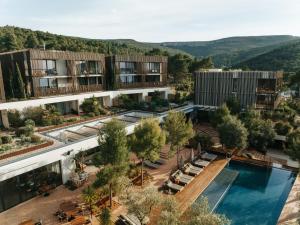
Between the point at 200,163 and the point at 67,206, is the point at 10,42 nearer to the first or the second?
the point at 67,206

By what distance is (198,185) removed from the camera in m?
22.3

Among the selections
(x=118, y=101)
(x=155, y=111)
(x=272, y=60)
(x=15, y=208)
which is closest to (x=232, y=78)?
(x=155, y=111)

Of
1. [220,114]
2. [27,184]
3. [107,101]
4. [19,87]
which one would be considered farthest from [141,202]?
[107,101]

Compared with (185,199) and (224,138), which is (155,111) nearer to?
(224,138)

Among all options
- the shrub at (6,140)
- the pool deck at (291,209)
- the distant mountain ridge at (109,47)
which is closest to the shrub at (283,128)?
the pool deck at (291,209)

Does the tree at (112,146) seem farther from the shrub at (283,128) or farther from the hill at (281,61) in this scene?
the hill at (281,61)

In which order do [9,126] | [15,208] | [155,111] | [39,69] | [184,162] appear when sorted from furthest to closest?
1. [155,111]
2. [39,69]
3. [9,126]
4. [184,162]
5. [15,208]

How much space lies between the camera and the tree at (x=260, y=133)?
3028cm

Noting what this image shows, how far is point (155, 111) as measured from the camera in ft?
122

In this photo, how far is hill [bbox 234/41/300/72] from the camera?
86938mm

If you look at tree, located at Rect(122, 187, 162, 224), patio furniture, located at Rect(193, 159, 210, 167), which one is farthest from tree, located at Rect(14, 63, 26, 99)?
tree, located at Rect(122, 187, 162, 224)

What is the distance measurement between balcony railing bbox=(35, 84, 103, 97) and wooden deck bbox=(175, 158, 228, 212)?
81.6 feet

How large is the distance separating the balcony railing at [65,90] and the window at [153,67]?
1338 cm

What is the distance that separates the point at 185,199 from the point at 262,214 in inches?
246
